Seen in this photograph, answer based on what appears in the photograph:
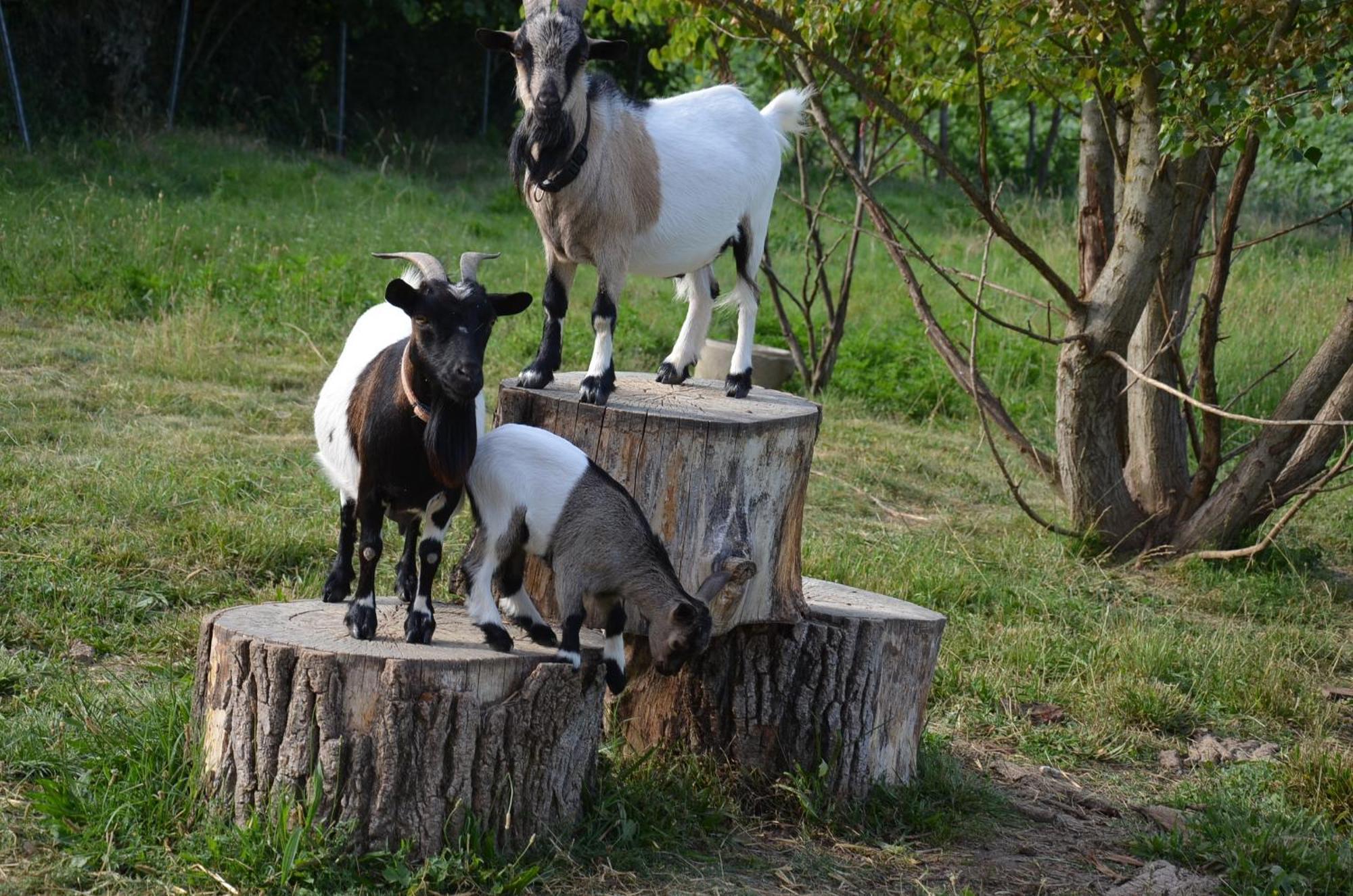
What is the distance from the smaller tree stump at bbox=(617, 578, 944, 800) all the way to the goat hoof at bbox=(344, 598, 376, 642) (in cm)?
111

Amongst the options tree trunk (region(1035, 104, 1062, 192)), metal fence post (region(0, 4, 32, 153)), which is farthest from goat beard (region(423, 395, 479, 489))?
tree trunk (region(1035, 104, 1062, 192))

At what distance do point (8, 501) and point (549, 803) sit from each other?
3501 millimetres

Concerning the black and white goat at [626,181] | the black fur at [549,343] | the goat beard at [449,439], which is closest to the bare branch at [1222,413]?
the black and white goat at [626,181]

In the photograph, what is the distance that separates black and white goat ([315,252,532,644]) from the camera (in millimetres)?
3297

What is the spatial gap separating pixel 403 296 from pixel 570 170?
38.9 inches

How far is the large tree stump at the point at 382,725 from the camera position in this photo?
135 inches

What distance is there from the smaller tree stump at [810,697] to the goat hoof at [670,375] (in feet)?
3.24

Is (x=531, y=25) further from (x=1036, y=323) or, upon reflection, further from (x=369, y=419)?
(x=1036, y=323)

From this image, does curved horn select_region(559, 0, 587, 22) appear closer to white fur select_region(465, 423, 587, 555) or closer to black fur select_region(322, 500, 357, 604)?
white fur select_region(465, 423, 587, 555)

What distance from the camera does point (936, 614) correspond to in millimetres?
4695

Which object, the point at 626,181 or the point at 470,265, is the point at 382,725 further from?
the point at 626,181

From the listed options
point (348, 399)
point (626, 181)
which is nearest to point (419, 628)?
point (348, 399)

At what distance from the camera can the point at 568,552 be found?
3.75 meters

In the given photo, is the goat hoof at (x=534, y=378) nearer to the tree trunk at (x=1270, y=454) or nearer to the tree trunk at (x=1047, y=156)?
the tree trunk at (x=1270, y=454)
